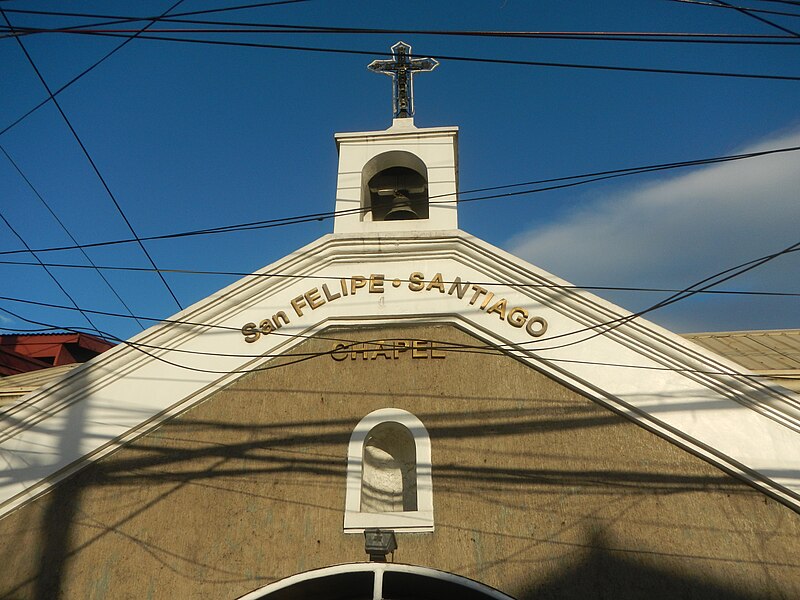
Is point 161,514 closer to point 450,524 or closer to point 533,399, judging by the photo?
point 450,524

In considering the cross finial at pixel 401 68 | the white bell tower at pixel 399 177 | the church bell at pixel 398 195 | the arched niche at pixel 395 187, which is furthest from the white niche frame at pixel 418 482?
the cross finial at pixel 401 68

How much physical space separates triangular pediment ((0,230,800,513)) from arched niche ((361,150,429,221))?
66.9 inches

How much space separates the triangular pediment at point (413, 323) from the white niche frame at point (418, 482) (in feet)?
4.72

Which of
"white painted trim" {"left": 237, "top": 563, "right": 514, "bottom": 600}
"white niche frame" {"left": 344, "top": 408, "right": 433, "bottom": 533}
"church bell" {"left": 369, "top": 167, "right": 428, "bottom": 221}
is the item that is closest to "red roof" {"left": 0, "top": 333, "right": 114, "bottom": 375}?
"church bell" {"left": 369, "top": 167, "right": 428, "bottom": 221}

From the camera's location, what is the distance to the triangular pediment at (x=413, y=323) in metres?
7.58

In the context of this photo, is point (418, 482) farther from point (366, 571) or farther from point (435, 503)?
point (366, 571)

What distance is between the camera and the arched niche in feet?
37.1

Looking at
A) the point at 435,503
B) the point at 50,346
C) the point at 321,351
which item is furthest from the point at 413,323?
the point at 50,346

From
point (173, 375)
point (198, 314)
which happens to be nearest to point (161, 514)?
point (173, 375)

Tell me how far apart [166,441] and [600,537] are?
17.4ft

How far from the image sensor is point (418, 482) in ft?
25.6

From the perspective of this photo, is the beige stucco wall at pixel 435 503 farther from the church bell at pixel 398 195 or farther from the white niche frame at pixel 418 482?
the church bell at pixel 398 195

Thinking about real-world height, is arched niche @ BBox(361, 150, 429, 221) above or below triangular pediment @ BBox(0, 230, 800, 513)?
above

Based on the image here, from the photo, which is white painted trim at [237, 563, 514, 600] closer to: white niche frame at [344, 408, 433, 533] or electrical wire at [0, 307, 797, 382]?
white niche frame at [344, 408, 433, 533]
